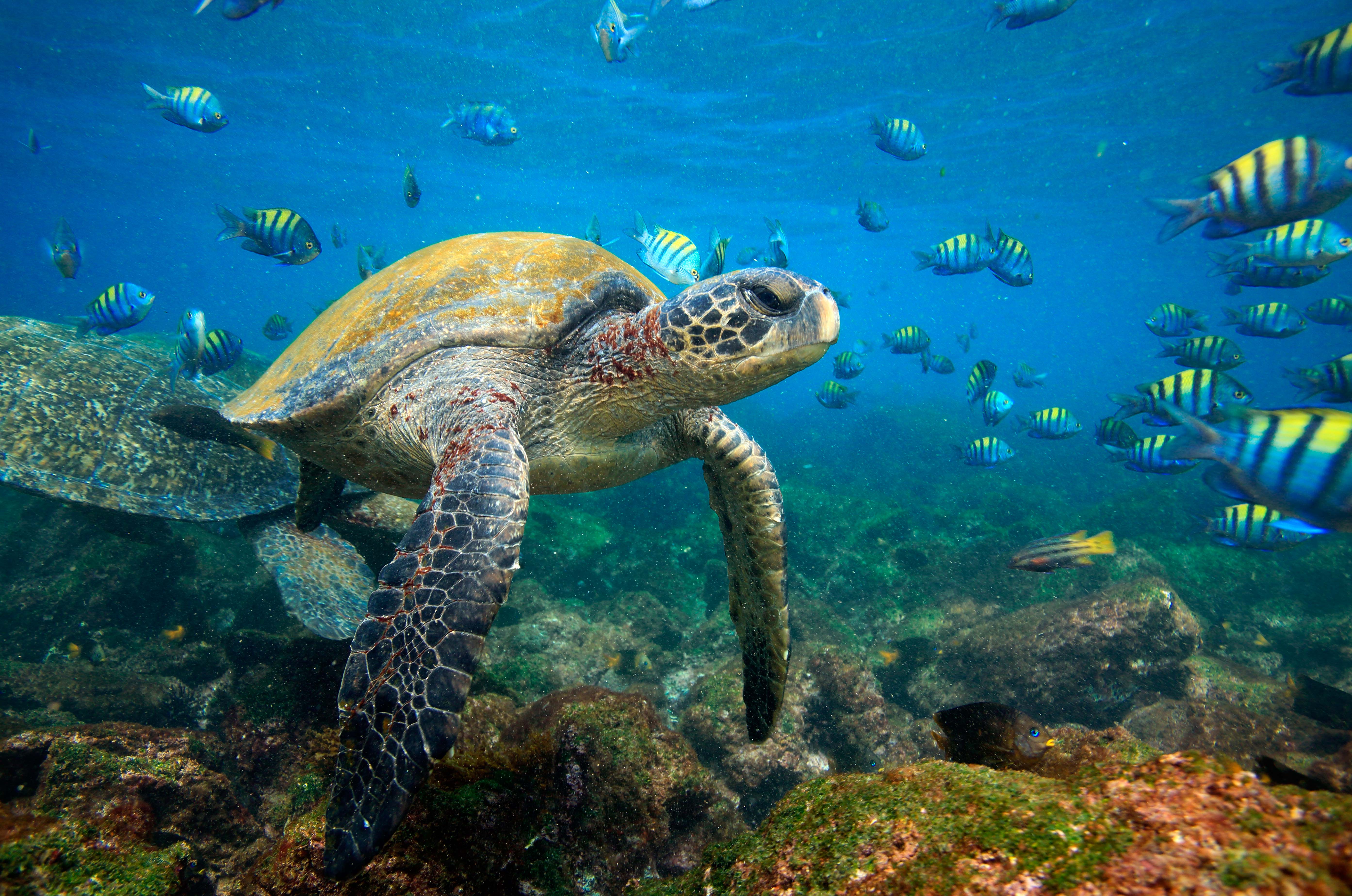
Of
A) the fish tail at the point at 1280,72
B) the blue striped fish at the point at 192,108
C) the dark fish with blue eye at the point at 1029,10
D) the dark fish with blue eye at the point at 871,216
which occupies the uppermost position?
the dark fish with blue eye at the point at 1029,10

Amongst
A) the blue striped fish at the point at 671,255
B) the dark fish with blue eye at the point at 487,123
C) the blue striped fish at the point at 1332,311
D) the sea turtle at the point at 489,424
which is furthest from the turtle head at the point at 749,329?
the blue striped fish at the point at 1332,311

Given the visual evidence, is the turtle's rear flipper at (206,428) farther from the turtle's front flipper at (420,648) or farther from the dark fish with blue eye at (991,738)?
the dark fish with blue eye at (991,738)

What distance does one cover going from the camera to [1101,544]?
13.1ft

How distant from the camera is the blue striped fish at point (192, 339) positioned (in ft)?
16.6

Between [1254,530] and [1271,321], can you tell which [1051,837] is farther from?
[1271,321]

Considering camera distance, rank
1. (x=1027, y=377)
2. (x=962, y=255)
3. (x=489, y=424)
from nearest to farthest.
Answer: (x=489, y=424) → (x=962, y=255) → (x=1027, y=377)

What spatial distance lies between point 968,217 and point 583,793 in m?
38.4

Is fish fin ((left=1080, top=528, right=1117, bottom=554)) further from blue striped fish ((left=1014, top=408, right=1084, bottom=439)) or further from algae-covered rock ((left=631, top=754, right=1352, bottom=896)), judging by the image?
algae-covered rock ((left=631, top=754, right=1352, bottom=896))

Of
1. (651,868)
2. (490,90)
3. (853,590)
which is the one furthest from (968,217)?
(651,868)

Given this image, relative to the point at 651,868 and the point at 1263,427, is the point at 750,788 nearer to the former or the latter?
the point at 651,868

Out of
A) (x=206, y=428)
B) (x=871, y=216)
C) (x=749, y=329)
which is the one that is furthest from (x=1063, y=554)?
(x=206, y=428)

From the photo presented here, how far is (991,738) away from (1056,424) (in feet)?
22.7

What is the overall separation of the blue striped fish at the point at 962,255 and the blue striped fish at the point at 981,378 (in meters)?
1.31

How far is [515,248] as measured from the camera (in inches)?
146
